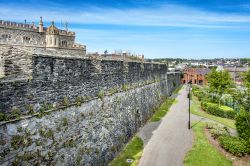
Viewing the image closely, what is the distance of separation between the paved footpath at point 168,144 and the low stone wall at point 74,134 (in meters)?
1.83

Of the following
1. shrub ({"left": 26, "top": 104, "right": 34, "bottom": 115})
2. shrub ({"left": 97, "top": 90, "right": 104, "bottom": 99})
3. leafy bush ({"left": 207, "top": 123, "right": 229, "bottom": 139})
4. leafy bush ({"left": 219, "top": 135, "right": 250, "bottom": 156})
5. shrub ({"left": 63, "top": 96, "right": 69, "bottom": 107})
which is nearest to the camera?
shrub ({"left": 26, "top": 104, "right": 34, "bottom": 115})

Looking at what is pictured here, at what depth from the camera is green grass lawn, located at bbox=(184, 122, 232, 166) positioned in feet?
50.4

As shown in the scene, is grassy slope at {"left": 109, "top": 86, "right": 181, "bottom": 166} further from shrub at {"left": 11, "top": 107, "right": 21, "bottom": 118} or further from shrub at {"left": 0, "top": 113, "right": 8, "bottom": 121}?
shrub at {"left": 0, "top": 113, "right": 8, "bottom": 121}

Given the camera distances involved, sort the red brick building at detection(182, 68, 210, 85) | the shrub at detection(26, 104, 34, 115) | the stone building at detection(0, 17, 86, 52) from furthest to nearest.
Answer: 1. the red brick building at detection(182, 68, 210, 85)
2. the stone building at detection(0, 17, 86, 52)
3. the shrub at detection(26, 104, 34, 115)

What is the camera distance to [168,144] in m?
18.7

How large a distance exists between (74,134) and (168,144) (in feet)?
31.3

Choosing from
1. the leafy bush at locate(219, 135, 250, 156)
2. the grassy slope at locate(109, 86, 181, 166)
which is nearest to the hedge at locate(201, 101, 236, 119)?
the leafy bush at locate(219, 135, 250, 156)

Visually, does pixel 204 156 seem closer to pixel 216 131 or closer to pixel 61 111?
pixel 216 131

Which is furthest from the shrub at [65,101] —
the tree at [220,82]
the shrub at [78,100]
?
the tree at [220,82]

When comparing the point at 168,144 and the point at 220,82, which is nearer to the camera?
the point at 168,144

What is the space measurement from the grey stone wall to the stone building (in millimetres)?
35511

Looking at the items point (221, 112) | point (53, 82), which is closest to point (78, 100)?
point (53, 82)

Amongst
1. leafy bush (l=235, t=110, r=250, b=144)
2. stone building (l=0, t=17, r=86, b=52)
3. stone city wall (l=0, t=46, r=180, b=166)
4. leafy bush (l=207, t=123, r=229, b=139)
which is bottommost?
leafy bush (l=207, t=123, r=229, b=139)

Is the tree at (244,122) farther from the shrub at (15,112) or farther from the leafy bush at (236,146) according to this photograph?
the shrub at (15,112)
